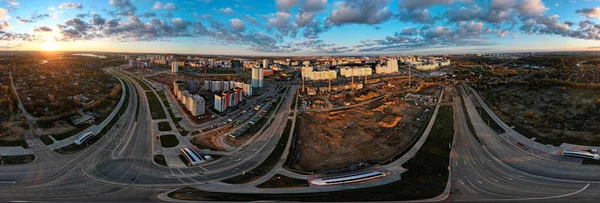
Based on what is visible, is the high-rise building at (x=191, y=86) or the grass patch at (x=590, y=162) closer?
the grass patch at (x=590, y=162)

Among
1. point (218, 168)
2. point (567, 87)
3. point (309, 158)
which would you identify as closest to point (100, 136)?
point (218, 168)

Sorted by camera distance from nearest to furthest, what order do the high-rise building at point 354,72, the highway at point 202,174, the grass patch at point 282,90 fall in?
the highway at point 202,174 → the grass patch at point 282,90 → the high-rise building at point 354,72

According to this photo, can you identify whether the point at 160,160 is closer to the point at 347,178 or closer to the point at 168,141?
the point at 168,141

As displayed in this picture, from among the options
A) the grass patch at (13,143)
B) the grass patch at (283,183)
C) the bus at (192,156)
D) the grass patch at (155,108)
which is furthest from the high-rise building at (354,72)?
the grass patch at (13,143)

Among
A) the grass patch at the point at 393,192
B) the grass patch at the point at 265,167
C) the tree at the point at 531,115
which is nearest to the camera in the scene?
the grass patch at the point at 393,192

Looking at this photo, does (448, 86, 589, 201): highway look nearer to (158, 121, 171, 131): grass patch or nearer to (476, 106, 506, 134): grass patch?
(476, 106, 506, 134): grass patch

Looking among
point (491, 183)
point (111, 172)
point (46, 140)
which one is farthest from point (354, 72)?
point (111, 172)

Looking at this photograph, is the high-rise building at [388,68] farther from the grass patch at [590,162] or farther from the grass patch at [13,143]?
the grass patch at [13,143]
